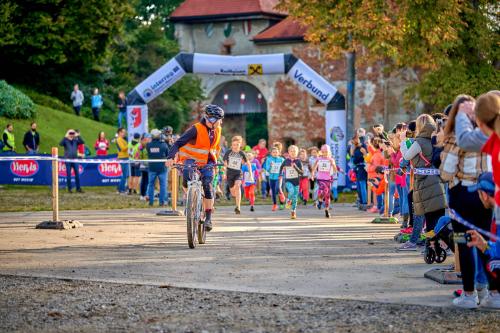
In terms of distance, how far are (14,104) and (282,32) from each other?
23460mm

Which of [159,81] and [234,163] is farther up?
[159,81]

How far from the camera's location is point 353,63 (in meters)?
40.8

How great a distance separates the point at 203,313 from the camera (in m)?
10.1

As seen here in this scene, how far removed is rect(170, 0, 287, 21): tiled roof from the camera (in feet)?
226

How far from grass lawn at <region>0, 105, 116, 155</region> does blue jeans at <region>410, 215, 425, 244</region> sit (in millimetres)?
27609

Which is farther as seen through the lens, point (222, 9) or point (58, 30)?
point (222, 9)

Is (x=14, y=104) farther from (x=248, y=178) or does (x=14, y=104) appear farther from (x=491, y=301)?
(x=491, y=301)

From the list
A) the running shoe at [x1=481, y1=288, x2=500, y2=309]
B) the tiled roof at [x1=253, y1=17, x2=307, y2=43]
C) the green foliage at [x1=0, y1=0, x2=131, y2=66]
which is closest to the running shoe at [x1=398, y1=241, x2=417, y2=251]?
the running shoe at [x1=481, y1=288, x2=500, y2=309]

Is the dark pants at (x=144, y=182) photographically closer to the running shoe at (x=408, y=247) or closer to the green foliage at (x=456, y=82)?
the green foliage at (x=456, y=82)

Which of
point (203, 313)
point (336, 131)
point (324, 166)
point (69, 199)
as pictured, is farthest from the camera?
point (336, 131)

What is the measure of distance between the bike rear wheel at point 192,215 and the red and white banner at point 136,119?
2148 centimetres

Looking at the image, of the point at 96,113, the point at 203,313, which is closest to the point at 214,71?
the point at 96,113

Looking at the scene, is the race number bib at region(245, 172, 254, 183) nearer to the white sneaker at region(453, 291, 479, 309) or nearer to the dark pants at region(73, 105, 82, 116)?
the white sneaker at region(453, 291, 479, 309)

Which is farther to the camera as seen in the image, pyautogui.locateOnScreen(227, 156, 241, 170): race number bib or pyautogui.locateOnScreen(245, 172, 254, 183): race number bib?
pyautogui.locateOnScreen(245, 172, 254, 183): race number bib
